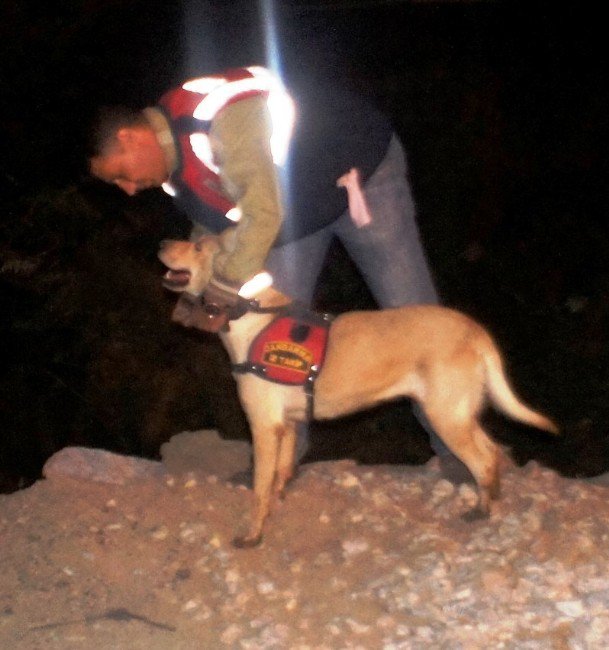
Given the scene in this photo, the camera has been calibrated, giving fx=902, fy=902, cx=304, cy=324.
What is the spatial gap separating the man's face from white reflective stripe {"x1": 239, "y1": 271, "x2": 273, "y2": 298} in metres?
0.61

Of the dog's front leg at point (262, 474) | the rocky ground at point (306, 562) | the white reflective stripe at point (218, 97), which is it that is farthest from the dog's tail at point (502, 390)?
the white reflective stripe at point (218, 97)

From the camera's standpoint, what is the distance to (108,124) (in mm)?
3371

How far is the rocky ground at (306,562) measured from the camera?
10.5 feet

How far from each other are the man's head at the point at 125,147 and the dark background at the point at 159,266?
514cm

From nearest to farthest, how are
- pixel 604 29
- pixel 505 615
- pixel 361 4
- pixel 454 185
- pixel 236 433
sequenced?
pixel 505 615, pixel 236 433, pixel 454 185, pixel 361 4, pixel 604 29

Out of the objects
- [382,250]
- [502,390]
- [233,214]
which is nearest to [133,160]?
[233,214]

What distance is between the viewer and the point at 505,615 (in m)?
3.20

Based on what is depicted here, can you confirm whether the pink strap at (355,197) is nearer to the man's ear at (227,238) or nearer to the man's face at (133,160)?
the man's ear at (227,238)

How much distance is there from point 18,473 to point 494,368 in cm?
627

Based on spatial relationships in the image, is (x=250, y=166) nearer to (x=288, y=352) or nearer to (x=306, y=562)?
(x=288, y=352)

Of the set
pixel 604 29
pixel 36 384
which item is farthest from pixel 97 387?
pixel 604 29

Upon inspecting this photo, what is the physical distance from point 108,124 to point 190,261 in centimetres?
76

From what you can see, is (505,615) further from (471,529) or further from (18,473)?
(18,473)

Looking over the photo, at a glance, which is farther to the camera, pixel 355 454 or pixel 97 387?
pixel 97 387
